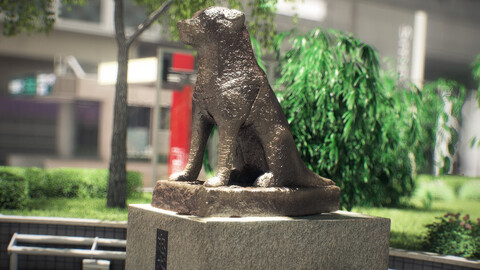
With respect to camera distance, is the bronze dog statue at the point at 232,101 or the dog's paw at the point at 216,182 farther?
the bronze dog statue at the point at 232,101

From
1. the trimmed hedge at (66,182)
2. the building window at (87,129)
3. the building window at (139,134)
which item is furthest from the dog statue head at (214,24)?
the building window at (87,129)

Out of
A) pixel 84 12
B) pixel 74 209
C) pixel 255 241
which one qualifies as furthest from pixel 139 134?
pixel 255 241

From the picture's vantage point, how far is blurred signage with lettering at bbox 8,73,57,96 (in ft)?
62.4

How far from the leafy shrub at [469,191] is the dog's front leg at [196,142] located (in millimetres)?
13667

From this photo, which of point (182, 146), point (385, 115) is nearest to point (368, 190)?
point (385, 115)

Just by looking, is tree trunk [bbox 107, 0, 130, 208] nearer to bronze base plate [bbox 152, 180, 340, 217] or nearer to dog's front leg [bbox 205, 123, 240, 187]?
bronze base plate [bbox 152, 180, 340, 217]

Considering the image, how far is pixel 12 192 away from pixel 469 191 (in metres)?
12.7

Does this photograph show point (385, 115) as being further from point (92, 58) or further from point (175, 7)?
point (92, 58)

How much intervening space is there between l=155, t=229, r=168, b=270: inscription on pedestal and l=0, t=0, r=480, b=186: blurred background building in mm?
12222

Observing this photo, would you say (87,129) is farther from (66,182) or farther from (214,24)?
(214,24)

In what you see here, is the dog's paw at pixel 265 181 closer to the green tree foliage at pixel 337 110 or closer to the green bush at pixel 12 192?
the green tree foliage at pixel 337 110

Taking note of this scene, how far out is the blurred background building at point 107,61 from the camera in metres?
19.5

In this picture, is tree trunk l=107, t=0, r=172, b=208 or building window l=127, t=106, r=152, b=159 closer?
tree trunk l=107, t=0, r=172, b=208

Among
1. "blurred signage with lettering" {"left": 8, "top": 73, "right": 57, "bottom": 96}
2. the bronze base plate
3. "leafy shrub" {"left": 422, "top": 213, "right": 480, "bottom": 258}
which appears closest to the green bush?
the bronze base plate
